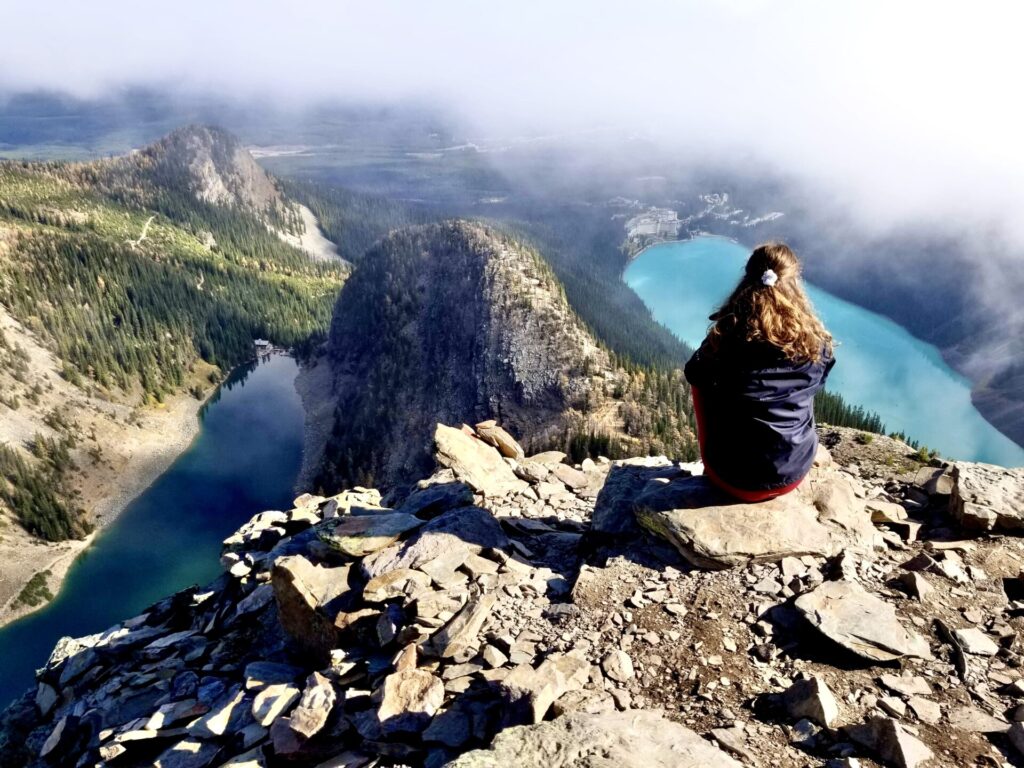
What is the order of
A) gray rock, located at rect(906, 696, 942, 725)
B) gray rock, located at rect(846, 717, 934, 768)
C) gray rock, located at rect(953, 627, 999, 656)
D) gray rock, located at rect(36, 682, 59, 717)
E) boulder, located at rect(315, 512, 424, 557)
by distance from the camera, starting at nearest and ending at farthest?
1. gray rock, located at rect(846, 717, 934, 768)
2. gray rock, located at rect(906, 696, 942, 725)
3. gray rock, located at rect(953, 627, 999, 656)
4. boulder, located at rect(315, 512, 424, 557)
5. gray rock, located at rect(36, 682, 59, 717)

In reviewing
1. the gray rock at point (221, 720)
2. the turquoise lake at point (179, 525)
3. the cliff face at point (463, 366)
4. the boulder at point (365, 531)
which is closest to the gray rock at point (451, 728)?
the gray rock at point (221, 720)

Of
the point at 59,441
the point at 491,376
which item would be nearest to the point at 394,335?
the point at 491,376

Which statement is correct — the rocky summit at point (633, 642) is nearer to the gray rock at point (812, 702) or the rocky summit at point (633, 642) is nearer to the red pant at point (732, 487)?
the gray rock at point (812, 702)

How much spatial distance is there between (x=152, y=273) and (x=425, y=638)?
18626 cm

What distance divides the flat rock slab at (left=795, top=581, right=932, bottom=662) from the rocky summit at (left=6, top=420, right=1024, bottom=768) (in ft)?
0.11

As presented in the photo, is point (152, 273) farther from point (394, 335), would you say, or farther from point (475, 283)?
point (475, 283)

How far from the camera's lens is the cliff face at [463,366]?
74750 mm

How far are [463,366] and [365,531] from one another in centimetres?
7700

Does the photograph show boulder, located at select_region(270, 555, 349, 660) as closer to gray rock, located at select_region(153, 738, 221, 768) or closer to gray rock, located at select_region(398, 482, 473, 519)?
gray rock, located at select_region(153, 738, 221, 768)

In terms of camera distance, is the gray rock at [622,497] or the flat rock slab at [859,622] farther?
the gray rock at [622,497]

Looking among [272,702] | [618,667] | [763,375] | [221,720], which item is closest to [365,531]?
[272,702]

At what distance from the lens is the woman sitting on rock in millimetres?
8680

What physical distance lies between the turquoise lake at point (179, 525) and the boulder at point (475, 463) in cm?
6587

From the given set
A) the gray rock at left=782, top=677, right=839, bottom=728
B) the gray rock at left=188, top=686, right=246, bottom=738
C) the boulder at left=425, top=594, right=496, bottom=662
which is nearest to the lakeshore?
the gray rock at left=188, top=686, right=246, bottom=738
